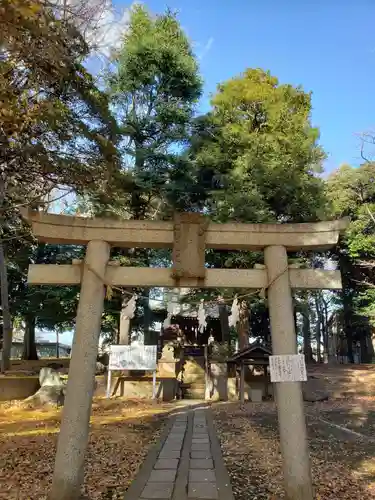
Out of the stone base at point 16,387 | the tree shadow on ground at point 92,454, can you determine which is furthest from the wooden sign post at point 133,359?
the tree shadow on ground at point 92,454

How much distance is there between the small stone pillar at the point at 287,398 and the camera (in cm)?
469

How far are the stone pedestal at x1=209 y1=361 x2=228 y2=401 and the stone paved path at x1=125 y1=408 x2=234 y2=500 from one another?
7.75m

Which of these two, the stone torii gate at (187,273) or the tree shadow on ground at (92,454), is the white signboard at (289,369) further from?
the tree shadow on ground at (92,454)

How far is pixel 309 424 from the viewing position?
10.9m

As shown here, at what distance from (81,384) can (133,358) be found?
10232 millimetres

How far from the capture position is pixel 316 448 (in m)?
7.90

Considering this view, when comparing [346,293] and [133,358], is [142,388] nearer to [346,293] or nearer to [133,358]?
[133,358]

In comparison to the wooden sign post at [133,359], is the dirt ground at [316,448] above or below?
below

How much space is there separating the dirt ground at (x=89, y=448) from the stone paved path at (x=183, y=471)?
0.93 feet

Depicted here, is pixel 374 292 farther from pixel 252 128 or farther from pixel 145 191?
pixel 145 191

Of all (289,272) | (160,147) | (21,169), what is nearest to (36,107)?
(21,169)

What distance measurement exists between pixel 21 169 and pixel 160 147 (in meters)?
10.6

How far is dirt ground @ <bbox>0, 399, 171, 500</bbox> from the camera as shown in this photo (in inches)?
202

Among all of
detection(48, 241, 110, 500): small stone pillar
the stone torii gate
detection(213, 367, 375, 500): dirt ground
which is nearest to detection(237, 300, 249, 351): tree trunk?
detection(213, 367, 375, 500): dirt ground
